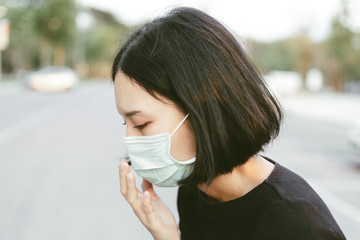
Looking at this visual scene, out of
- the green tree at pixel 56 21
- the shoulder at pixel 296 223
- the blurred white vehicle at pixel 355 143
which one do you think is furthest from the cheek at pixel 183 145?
the green tree at pixel 56 21

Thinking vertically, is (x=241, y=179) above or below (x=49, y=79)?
above

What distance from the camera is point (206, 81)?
4.64 ft

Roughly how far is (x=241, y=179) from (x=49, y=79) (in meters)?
28.0

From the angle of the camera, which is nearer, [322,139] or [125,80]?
[125,80]

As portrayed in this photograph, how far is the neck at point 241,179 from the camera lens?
58.9 inches

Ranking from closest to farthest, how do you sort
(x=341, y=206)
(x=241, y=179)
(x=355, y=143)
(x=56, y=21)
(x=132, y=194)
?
(x=241, y=179), (x=132, y=194), (x=341, y=206), (x=355, y=143), (x=56, y=21)

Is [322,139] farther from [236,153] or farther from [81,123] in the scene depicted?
[236,153]

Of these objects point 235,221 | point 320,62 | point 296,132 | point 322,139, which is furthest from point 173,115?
point 320,62

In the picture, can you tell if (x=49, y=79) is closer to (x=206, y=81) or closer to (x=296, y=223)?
(x=206, y=81)

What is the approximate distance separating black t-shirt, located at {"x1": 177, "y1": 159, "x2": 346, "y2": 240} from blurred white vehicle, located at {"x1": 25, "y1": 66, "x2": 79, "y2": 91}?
90.7ft

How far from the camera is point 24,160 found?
7.32 metres

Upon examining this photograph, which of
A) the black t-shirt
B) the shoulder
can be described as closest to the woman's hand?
the black t-shirt

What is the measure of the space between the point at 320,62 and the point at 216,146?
4410 cm

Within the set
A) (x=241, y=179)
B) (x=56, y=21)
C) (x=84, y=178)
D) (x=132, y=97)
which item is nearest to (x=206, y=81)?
(x=132, y=97)
